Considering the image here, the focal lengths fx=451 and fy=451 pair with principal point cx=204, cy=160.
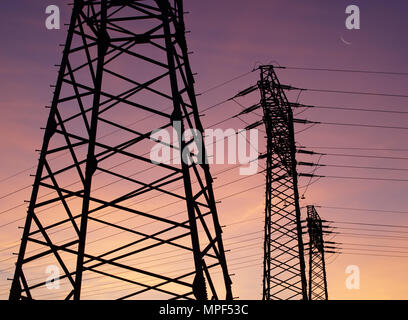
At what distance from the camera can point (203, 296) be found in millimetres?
7531

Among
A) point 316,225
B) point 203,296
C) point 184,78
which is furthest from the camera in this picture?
point 316,225

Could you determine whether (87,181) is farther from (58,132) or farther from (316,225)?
(316,225)

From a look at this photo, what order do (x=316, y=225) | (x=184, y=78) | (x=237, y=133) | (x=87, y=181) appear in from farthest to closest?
(x=316, y=225) → (x=237, y=133) → (x=184, y=78) → (x=87, y=181)

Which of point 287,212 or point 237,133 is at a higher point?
point 237,133

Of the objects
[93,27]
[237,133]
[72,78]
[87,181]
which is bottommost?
[87,181]

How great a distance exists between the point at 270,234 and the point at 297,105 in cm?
825

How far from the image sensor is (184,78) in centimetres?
1058

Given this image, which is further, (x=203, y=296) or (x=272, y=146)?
(x=272, y=146)

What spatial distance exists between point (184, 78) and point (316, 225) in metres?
32.0

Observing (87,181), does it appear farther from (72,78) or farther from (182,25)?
(182,25)

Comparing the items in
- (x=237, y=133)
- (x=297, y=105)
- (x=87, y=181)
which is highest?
(x=297, y=105)
